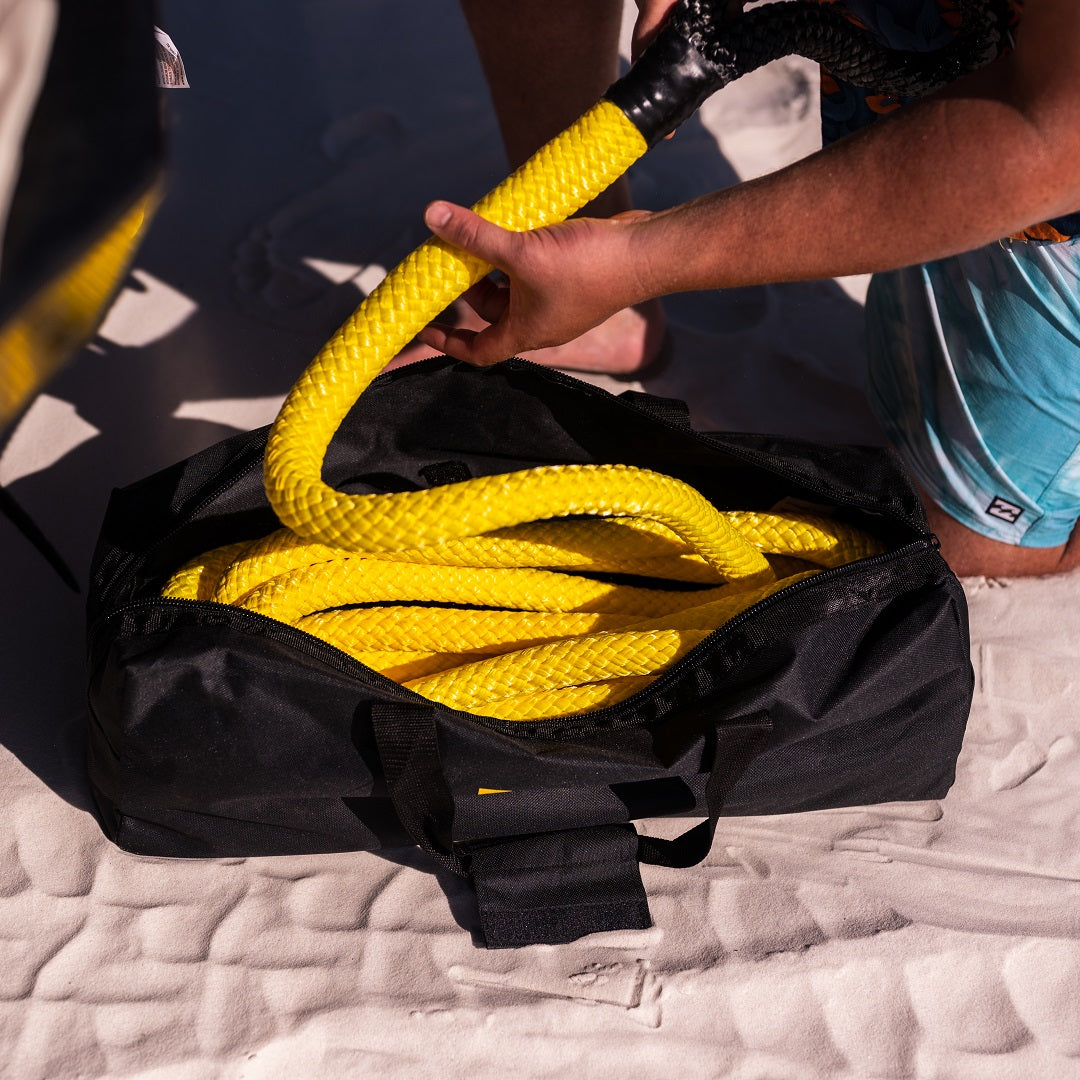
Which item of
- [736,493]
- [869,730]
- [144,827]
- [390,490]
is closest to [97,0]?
[390,490]

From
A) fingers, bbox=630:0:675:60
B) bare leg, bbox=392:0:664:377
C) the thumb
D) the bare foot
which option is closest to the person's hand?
the thumb

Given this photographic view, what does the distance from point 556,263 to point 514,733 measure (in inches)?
21.9

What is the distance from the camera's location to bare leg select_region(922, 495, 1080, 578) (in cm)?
170

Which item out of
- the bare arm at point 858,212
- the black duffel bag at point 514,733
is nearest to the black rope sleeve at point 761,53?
the bare arm at point 858,212

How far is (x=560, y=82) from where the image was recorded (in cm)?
192

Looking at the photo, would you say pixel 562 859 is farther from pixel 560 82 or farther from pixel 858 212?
pixel 560 82

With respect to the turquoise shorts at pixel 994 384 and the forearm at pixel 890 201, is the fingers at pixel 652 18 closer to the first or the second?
the forearm at pixel 890 201

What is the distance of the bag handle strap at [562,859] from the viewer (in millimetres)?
1209

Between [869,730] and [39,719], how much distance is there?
1.07 meters

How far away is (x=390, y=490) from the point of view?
157cm

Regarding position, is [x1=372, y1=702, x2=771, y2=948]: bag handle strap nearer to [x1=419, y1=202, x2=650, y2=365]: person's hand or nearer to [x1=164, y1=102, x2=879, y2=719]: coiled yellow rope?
[x1=164, y1=102, x2=879, y2=719]: coiled yellow rope

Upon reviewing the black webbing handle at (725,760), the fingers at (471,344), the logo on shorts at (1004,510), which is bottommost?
the logo on shorts at (1004,510)

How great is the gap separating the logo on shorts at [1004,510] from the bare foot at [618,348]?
0.69 m

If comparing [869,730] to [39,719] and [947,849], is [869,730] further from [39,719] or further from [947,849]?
[39,719]
